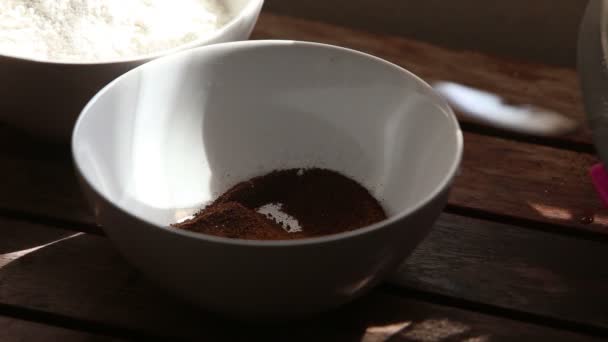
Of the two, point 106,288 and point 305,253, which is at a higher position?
point 305,253

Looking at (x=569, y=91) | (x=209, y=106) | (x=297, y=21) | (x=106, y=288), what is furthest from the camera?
(x=297, y=21)

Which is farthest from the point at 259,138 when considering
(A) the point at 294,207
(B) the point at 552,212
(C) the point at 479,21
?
(C) the point at 479,21

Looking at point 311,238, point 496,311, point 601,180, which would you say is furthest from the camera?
point 601,180

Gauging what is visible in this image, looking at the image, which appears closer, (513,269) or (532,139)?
(513,269)

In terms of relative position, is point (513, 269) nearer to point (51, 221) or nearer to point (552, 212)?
point (552, 212)

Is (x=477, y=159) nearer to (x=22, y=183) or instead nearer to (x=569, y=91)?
(x=569, y=91)

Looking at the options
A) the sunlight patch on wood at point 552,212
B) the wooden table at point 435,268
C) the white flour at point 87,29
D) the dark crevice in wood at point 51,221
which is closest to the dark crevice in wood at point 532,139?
the wooden table at point 435,268

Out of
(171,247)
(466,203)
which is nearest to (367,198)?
(466,203)

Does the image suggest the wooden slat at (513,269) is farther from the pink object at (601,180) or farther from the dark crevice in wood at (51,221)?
the dark crevice in wood at (51,221)
